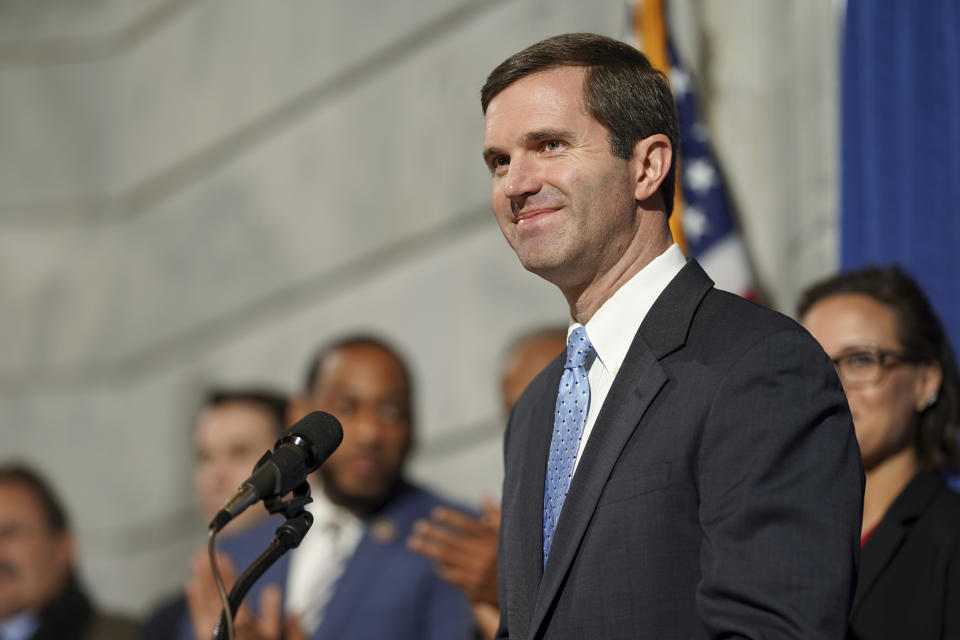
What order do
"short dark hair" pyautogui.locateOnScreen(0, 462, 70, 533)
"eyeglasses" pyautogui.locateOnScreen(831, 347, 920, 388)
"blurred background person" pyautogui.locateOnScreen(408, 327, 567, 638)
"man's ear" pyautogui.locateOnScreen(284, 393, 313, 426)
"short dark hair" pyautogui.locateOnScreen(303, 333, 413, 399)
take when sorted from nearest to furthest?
"eyeglasses" pyautogui.locateOnScreen(831, 347, 920, 388), "blurred background person" pyautogui.locateOnScreen(408, 327, 567, 638), "short dark hair" pyautogui.locateOnScreen(303, 333, 413, 399), "man's ear" pyautogui.locateOnScreen(284, 393, 313, 426), "short dark hair" pyautogui.locateOnScreen(0, 462, 70, 533)

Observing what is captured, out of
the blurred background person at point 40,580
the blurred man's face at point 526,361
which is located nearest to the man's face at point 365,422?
the blurred man's face at point 526,361

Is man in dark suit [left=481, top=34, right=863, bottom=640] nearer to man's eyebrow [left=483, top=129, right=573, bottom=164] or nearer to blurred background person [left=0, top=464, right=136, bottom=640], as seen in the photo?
man's eyebrow [left=483, top=129, right=573, bottom=164]

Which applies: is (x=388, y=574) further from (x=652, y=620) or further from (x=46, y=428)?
(x=46, y=428)

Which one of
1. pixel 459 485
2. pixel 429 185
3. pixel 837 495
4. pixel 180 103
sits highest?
pixel 180 103

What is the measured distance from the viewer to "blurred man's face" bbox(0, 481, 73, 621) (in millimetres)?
5789

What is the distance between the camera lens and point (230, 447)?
522 centimetres

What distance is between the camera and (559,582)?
2.03 meters

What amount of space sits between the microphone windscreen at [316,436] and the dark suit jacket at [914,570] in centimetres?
123

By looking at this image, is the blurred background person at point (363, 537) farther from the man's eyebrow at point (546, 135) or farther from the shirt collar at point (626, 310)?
the man's eyebrow at point (546, 135)

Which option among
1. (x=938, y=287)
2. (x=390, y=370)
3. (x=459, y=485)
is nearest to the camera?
(x=938, y=287)

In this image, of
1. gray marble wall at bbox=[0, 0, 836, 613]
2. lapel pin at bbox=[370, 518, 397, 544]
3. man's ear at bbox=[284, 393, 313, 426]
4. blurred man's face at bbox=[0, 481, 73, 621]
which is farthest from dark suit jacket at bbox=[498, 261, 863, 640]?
blurred man's face at bbox=[0, 481, 73, 621]

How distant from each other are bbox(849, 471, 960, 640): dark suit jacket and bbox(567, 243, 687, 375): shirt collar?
954mm

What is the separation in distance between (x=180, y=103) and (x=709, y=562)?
738 cm

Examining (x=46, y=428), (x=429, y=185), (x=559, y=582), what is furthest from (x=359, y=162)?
(x=559, y=582)
